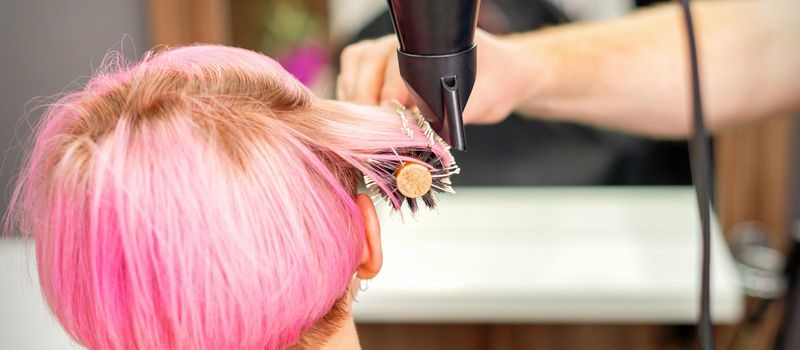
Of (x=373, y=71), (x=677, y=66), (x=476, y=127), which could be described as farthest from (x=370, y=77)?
(x=476, y=127)

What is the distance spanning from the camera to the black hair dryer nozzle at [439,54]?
46cm

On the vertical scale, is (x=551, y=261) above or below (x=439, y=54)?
below

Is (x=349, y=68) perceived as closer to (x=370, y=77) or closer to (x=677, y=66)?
(x=370, y=77)

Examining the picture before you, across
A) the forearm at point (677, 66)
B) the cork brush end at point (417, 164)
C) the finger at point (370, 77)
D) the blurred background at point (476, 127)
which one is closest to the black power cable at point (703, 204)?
the cork brush end at point (417, 164)

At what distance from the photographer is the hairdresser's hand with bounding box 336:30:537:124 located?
0.74m

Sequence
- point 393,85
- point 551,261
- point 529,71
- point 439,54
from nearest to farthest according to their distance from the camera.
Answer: point 439,54 → point 393,85 → point 529,71 → point 551,261

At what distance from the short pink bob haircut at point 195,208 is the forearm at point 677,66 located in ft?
1.70

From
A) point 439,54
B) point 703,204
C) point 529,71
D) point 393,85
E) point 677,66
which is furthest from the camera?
point 677,66

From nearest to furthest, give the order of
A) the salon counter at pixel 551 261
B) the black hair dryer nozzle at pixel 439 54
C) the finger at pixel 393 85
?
the black hair dryer nozzle at pixel 439 54
the finger at pixel 393 85
the salon counter at pixel 551 261

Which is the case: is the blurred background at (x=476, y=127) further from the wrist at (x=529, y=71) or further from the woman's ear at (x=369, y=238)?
the woman's ear at (x=369, y=238)

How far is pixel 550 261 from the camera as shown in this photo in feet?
4.85

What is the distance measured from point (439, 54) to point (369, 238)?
0.56ft

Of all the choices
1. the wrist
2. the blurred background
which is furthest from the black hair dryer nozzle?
the blurred background

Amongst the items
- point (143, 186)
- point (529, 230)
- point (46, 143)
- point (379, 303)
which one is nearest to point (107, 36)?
point (379, 303)
